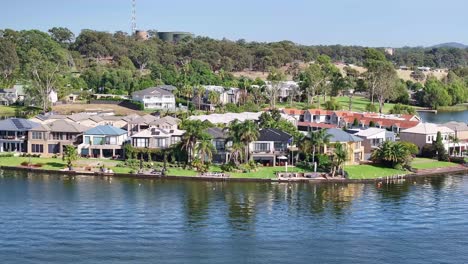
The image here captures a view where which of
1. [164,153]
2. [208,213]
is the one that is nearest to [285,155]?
[164,153]

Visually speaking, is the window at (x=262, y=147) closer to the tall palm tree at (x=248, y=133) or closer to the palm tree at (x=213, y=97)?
the tall palm tree at (x=248, y=133)

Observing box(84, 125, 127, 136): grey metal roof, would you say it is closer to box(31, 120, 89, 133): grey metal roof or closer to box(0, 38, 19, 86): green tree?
box(31, 120, 89, 133): grey metal roof

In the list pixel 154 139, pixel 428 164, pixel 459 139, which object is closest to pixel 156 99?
pixel 154 139

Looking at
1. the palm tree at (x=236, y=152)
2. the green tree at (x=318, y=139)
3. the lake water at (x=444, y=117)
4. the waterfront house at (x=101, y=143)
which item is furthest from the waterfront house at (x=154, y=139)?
the lake water at (x=444, y=117)

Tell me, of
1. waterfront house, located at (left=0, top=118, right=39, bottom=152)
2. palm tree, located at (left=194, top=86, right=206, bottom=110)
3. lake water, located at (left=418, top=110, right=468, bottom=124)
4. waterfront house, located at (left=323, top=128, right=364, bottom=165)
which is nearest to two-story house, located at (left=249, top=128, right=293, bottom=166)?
waterfront house, located at (left=323, top=128, right=364, bottom=165)

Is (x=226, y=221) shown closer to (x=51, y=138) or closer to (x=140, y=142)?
(x=140, y=142)

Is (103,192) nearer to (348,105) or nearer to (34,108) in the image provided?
(34,108)

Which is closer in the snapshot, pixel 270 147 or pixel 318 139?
pixel 318 139
